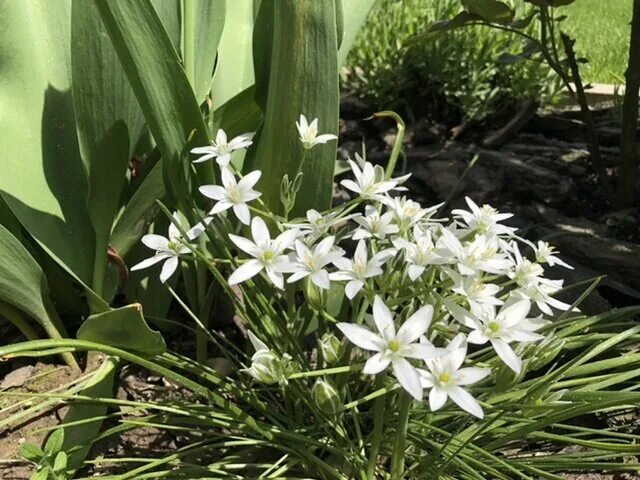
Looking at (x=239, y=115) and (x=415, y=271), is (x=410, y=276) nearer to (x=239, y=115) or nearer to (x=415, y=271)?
(x=415, y=271)

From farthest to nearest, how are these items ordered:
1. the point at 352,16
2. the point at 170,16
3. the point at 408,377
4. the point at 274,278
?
the point at 352,16 → the point at 170,16 → the point at 274,278 → the point at 408,377

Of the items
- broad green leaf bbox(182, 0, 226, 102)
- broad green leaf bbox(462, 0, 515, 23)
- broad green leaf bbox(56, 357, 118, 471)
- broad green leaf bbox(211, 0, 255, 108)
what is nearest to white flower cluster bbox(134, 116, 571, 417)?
broad green leaf bbox(56, 357, 118, 471)

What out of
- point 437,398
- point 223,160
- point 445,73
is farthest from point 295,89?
point 445,73

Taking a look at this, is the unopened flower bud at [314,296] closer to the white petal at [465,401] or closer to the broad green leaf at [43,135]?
the white petal at [465,401]

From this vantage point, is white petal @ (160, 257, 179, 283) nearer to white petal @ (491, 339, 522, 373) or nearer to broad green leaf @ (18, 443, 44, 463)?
broad green leaf @ (18, 443, 44, 463)

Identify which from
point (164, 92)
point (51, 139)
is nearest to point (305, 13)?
point (164, 92)

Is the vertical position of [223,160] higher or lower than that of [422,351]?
higher

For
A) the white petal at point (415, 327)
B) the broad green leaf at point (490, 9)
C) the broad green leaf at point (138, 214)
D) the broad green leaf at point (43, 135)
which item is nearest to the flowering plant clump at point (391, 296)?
the white petal at point (415, 327)
